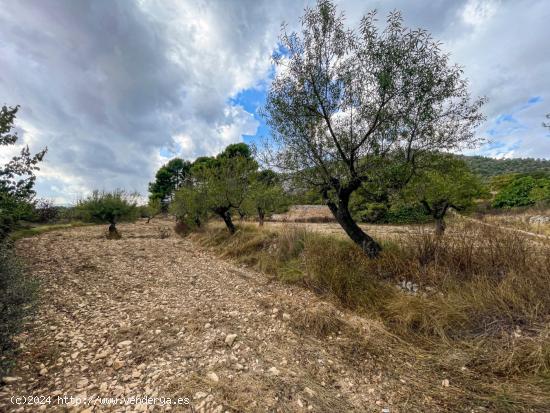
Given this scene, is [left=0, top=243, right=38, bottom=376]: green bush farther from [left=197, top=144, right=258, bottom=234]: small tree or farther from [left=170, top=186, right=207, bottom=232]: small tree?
[left=170, top=186, right=207, bottom=232]: small tree

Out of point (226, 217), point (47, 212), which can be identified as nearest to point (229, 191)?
point (226, 217)

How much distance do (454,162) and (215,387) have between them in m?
7.43

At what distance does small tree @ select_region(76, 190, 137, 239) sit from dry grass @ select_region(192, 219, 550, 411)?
48.9 ft

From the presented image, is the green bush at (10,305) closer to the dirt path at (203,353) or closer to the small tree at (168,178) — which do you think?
the dirt path at (203,353)

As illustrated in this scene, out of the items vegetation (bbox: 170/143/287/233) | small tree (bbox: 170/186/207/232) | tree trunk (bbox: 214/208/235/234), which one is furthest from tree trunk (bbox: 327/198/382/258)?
small tree (bbox: 170/186/207/232)

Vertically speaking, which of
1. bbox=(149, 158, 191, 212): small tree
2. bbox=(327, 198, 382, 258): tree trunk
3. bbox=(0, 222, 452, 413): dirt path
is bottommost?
bbox=(0, 222, 452, 413): dirt path

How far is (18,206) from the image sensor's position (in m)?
6.72

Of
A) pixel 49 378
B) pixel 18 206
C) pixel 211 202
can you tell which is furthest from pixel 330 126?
pixel 211 202

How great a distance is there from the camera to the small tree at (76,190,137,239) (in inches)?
634

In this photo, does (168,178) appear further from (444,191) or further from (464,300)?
(464,300)

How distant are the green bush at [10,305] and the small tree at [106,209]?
1434 cm

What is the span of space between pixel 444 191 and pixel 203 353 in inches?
481

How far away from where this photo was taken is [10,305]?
3.00 m

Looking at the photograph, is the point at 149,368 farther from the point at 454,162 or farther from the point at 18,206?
the point at 454,162
